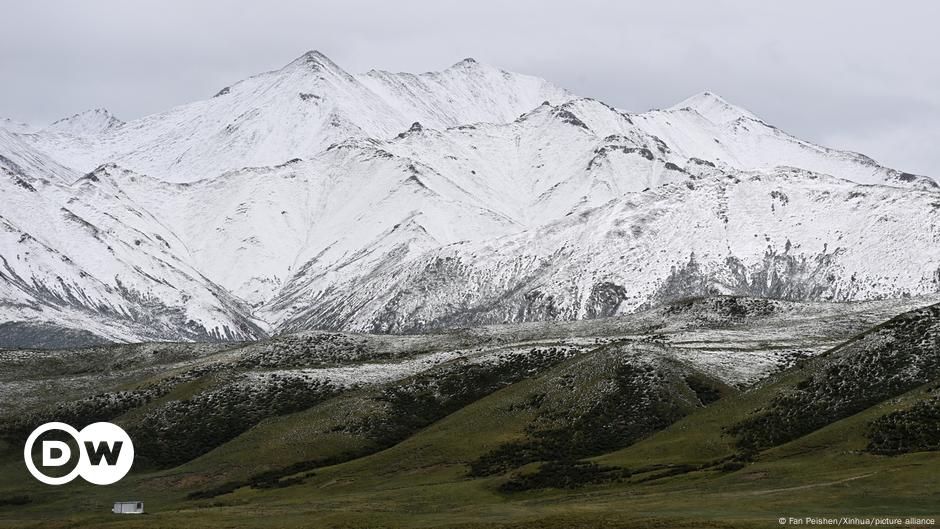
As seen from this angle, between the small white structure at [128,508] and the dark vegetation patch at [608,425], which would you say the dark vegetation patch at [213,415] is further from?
the dark vegetation patch at [608,425]

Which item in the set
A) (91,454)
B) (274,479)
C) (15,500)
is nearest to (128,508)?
(274,479)

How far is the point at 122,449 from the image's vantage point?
12775cm

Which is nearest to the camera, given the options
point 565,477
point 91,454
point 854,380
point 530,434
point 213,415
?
point 565,477

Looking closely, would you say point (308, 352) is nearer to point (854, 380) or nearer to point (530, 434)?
point (530, 434)

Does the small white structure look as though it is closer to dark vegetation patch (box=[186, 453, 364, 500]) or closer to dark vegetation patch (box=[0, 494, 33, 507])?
dark vegetation patch (box=[186, 453, 364, 500])

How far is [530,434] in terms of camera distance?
11550 centimetres

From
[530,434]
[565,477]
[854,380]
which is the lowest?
[565,477]

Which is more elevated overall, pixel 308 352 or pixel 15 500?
pixel 308 352

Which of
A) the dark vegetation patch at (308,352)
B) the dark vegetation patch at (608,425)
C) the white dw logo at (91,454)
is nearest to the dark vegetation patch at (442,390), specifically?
the dark vegetation patch at (608,425)

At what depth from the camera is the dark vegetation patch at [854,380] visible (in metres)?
103

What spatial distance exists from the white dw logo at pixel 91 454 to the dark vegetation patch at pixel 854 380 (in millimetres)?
60150

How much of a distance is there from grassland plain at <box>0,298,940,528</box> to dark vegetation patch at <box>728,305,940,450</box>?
248mm

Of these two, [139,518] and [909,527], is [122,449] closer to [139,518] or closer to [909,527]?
[139,518]

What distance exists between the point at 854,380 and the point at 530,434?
2949cm
